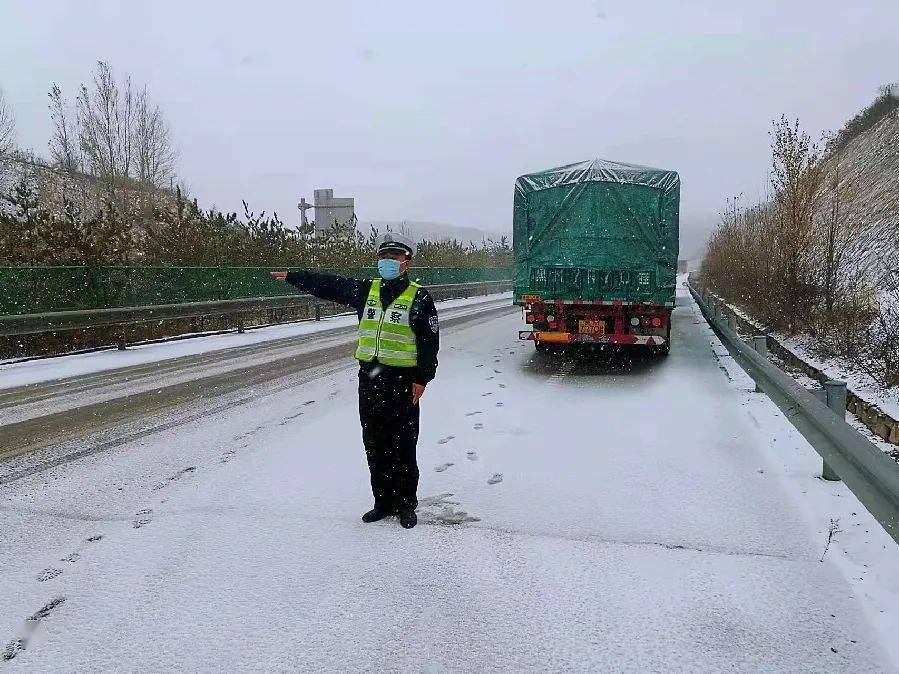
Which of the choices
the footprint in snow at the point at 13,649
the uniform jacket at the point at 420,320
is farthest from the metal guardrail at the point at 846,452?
the footprint in snow at the point at 13,649

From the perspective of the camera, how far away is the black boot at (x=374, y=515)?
416 cm

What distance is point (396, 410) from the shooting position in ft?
14.0

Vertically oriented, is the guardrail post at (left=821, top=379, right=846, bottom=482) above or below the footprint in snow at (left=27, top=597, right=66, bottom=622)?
above

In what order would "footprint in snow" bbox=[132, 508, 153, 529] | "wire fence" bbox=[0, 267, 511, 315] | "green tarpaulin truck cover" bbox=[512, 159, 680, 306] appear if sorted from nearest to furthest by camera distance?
"footprint in snow" bbox=[132, 508, 153, 529] → "green tarpaulin truck cover" bbox=[512, 159, 680, 306] → "wire fence" bbox=[0, 267, 511, 315]

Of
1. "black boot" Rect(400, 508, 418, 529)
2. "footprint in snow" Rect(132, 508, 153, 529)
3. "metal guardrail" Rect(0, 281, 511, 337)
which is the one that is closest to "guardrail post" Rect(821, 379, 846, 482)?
"black boot" Rect(400, 508, 418, 529)

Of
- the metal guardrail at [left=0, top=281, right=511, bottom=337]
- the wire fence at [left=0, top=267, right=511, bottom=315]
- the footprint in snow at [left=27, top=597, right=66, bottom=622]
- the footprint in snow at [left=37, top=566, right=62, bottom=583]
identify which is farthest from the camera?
the wire fence at [left=0, top=267, right=511, bottom=315]

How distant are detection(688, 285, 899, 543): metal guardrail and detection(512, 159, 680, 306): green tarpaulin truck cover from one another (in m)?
4.79

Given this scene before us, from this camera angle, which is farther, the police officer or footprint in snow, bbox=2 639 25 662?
the police officer

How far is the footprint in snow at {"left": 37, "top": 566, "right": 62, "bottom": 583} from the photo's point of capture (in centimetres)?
331

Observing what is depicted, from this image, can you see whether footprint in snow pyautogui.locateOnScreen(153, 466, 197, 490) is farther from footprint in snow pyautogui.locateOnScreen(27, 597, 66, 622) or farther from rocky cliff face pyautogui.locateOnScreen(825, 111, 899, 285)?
rocky cliff face pyautogui.locateOnScreen(825, 111, 899, 285)

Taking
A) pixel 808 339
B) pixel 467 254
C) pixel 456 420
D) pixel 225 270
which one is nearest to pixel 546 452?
pixel 456 420

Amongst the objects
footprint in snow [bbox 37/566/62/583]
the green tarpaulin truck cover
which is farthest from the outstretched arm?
the green tarpaulin truck cover

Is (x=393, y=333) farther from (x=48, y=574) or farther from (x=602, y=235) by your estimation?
(x=602, y=235)

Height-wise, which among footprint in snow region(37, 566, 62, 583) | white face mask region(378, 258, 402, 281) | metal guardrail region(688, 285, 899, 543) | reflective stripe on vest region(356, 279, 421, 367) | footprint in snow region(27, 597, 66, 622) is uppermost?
white face mask region(378, 258, 402, 281)
